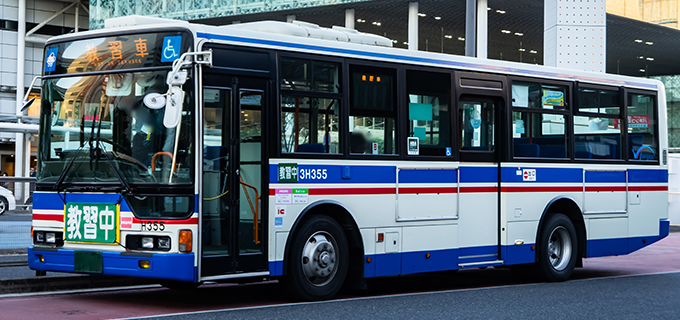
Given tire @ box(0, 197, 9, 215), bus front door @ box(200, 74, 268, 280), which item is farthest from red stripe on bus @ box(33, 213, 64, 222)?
tire @ box(0, 197, 9, 215)

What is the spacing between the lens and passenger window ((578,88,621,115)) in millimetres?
13477

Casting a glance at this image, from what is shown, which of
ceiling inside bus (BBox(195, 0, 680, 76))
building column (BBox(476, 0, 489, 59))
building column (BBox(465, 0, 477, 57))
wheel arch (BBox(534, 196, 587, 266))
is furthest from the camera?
ceiling inside bus (BBox(195, 0, 680, 76))

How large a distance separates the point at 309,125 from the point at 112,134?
2.29 metres

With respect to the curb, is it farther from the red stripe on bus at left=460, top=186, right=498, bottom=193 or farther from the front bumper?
the red stripe on bus at left=460, top=186, right=498, bottom=193

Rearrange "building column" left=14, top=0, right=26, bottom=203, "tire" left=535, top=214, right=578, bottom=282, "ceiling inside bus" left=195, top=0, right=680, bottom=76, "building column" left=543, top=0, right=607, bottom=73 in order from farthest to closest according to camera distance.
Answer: "building column" left=14, top=0, right=26, bottom=203 → "ceiling inside bus" left=195, top=0, right=680, bottom=76 → "building column" left=543, top=0, right=607, bottom=73 → "tire" left=535, top=214, right=578, bottom=282

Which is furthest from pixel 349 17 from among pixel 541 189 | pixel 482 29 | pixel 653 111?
pixel 541 189

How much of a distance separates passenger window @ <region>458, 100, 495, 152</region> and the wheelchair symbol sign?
14.6 feet

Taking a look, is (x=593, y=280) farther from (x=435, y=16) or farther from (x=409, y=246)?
(x=435, y=16)

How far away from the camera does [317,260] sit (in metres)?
9.81

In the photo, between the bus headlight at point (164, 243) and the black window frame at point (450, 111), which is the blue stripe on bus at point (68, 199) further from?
the black window frame at point (450, 111)

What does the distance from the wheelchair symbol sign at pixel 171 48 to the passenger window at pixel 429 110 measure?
337 cm

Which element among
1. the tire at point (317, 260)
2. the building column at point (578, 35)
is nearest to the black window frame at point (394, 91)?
the tire at point (317, 260)

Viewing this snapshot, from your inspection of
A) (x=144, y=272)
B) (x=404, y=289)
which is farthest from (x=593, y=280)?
(x=144, y=272)

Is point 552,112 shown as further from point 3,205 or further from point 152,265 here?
point 3,205
